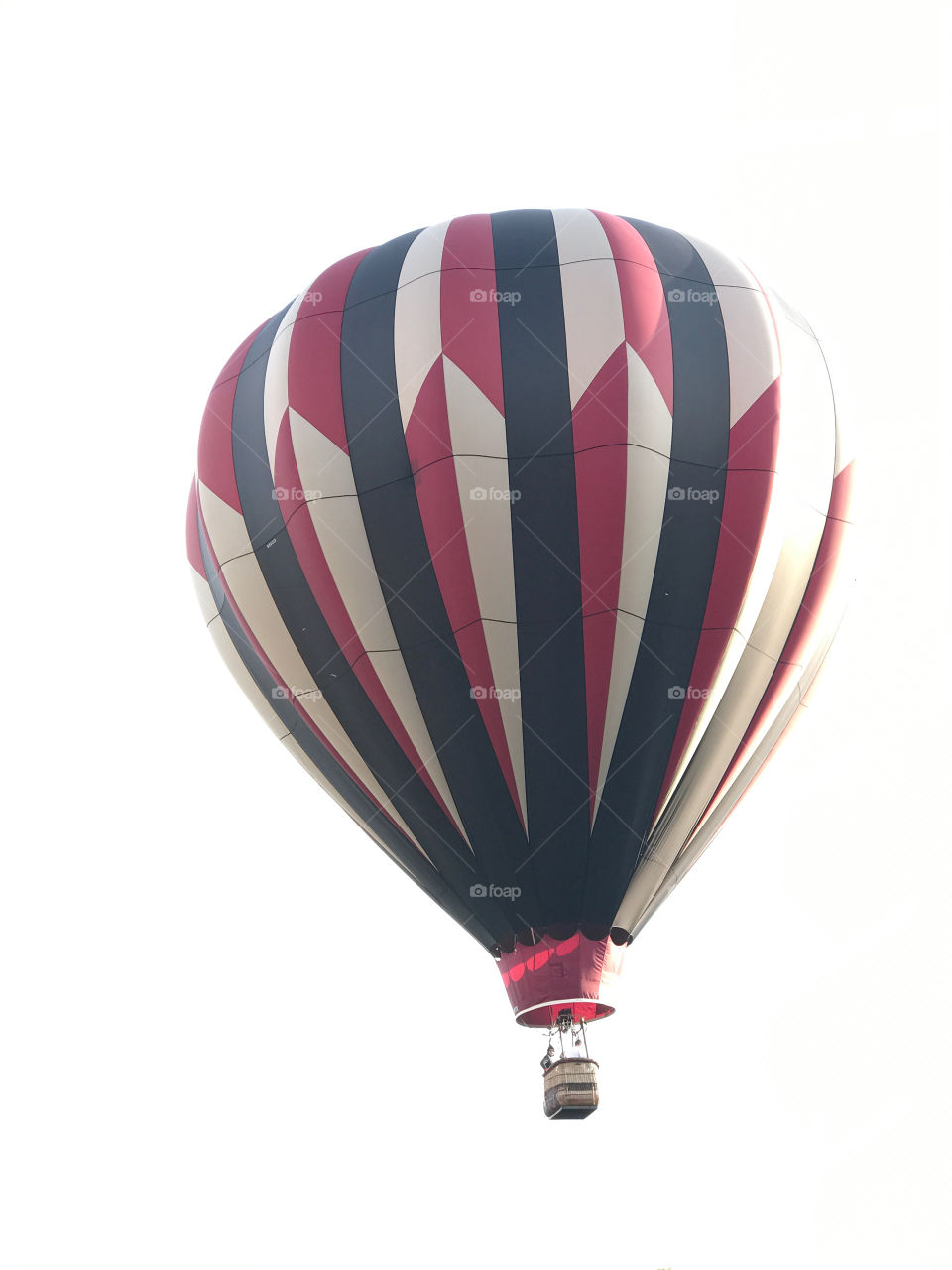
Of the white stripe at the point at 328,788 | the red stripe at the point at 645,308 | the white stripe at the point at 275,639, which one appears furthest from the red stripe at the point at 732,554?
the white stripe at the point at 275,639

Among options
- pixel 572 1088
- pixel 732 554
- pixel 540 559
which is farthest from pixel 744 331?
pixel 572 1088

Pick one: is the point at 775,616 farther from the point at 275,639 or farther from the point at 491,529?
the point at 275,639

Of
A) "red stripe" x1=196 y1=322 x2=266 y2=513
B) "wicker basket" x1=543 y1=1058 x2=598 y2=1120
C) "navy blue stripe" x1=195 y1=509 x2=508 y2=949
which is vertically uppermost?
"red stripe" x1=196 y1=322 x2=266 y2=513

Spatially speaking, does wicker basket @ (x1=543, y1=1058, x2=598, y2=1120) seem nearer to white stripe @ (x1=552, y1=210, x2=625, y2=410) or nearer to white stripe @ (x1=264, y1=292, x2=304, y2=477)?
white stripe @ (x1=552, y1=210, x2=625, y2=410)

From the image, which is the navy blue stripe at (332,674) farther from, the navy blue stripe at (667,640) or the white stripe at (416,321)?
the white stripe at (416,321)

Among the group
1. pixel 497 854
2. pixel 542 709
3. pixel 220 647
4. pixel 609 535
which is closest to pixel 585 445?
pixel 609 535

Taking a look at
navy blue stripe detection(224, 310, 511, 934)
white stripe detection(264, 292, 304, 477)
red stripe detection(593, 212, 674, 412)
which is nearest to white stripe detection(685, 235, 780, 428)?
red stripe detection(593, 212, 674, 412)
